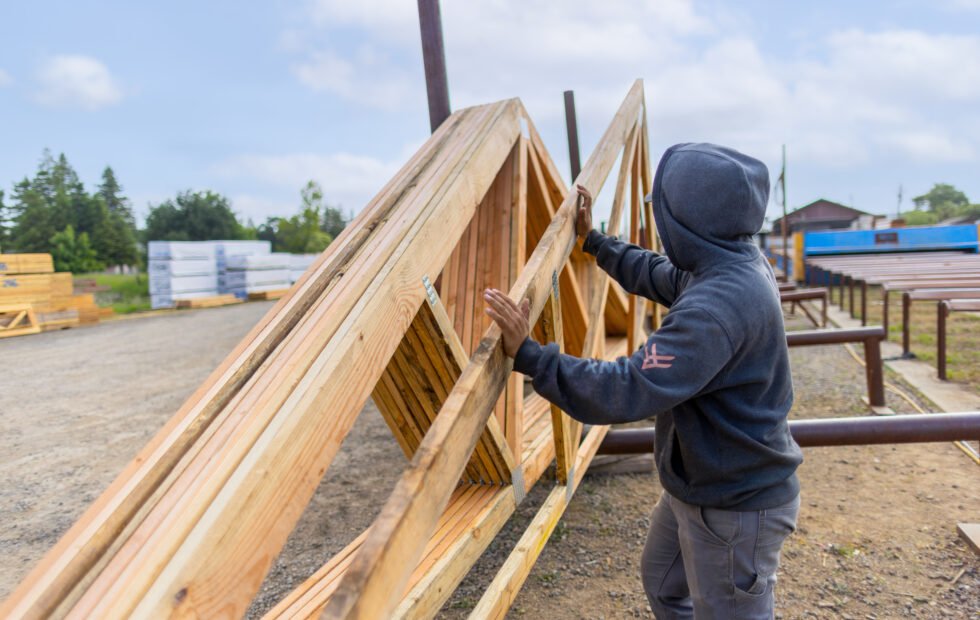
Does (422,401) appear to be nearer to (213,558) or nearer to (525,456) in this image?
(525,456)

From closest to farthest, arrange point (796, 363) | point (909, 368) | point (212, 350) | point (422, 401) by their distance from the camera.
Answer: point (422, 401) → point (909, 368) → point (796, 363) → point (212, 350)

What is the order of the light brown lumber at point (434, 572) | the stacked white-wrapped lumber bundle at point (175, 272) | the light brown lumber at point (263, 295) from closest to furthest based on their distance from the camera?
1. the light brown lumber at point (434, 572)
2. the stacked white-wrapped lumber bundle at point (175, 272)
3. the light brown lumber at point (263, 295)

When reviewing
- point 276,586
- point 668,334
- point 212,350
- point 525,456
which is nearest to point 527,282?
point 668,334

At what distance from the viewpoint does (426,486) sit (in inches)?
48.6

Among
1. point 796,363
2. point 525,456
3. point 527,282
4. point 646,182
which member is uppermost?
point 646,182

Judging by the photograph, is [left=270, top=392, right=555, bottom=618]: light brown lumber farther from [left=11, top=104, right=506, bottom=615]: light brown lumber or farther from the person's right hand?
the person's right hand

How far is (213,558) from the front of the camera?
119 centimetres

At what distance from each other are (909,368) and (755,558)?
730cm

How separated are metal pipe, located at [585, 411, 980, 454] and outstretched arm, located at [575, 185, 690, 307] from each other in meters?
1.29

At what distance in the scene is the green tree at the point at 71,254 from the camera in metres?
34.3

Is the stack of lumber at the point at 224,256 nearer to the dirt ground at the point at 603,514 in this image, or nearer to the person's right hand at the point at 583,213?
the dirt ground at the point at 603,514

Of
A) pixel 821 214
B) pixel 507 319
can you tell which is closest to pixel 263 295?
pixel 507 319

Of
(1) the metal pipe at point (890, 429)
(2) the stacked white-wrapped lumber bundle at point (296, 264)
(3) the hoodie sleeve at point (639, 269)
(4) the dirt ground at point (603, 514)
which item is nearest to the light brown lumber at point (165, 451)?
(3) the hoodie sleeve at point (639, 269)

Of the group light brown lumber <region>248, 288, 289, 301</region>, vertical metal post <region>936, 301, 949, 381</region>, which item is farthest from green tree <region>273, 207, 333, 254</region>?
vertical metal post <region>936, 301, 949, 381</region>
